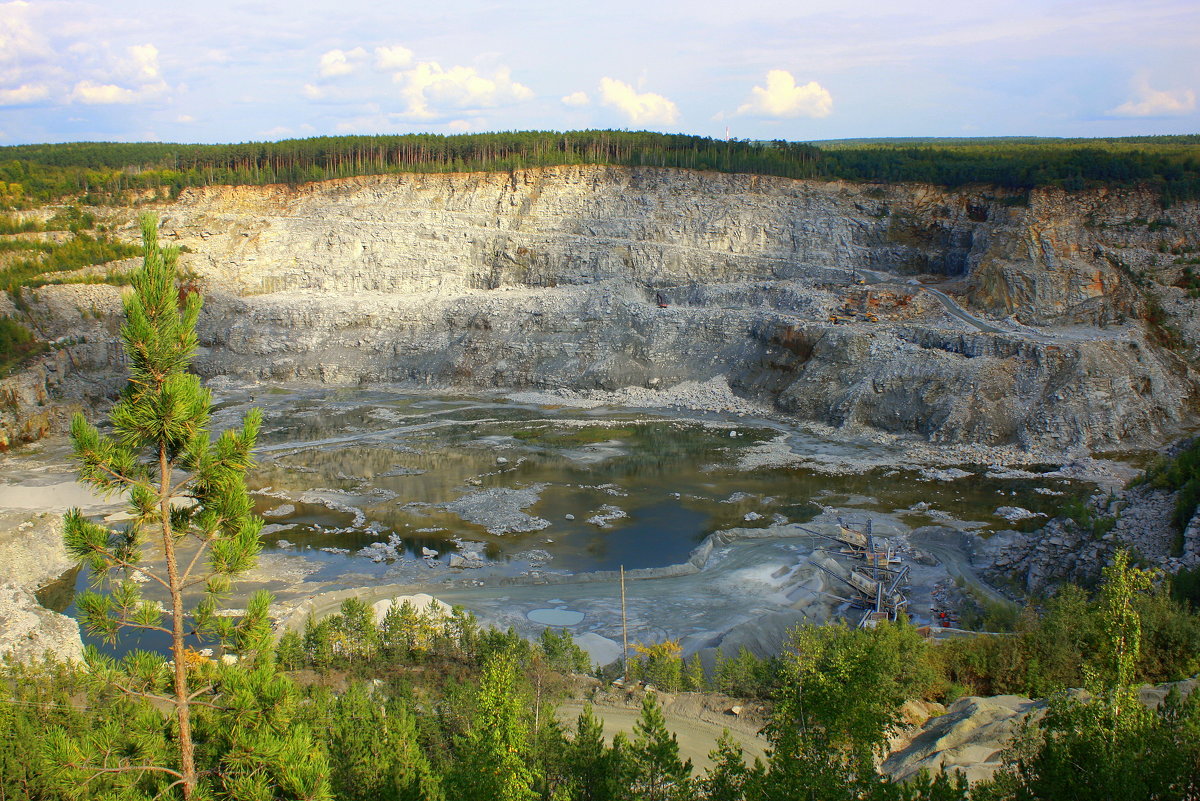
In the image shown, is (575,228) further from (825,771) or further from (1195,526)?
(825,771)

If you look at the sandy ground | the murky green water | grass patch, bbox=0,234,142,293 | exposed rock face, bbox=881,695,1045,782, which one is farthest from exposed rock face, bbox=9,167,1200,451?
the sandy ground

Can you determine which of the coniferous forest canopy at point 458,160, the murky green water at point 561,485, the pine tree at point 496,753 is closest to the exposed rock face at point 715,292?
the coniferous forest canopy at point 458,160

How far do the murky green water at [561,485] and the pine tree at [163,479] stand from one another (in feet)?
63.7

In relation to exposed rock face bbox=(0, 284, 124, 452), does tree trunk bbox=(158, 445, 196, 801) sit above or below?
above

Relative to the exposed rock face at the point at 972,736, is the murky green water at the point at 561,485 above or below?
below

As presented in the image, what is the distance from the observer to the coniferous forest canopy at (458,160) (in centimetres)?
6209

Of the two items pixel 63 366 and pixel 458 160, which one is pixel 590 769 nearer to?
pixel 63 366

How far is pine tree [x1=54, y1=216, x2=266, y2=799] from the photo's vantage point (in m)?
6.48

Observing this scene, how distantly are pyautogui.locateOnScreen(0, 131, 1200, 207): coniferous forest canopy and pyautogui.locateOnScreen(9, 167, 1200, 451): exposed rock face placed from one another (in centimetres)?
187

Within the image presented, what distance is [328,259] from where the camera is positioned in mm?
64938

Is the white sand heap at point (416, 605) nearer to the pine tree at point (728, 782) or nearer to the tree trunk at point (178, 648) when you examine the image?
the pine tree at point (728, 782)

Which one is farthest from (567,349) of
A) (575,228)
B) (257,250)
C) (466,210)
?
(257,250)

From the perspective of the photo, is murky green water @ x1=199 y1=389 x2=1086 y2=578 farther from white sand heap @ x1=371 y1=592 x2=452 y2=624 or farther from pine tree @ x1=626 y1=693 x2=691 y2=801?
pine tree @ x1=626 y1=693 x2=691 y2=801

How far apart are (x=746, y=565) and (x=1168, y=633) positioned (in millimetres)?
12447
